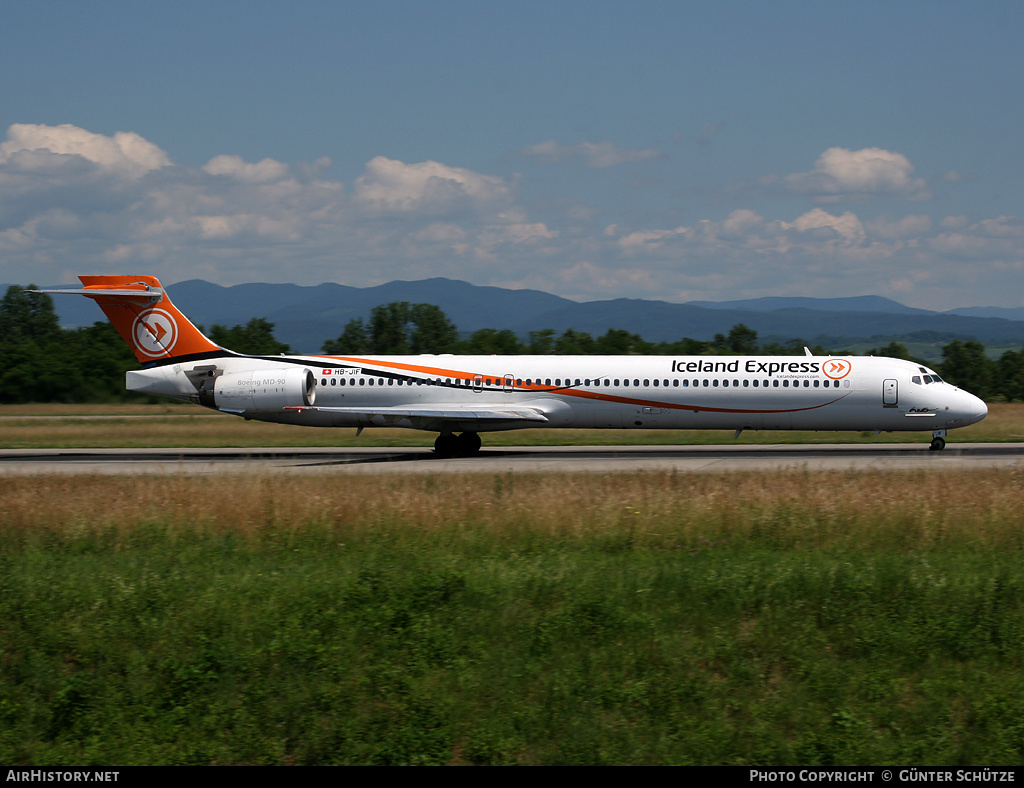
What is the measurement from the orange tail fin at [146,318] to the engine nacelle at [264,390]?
6.55 ft

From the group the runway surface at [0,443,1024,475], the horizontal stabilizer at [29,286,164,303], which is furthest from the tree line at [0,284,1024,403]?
the runway surface at [0,443,1024,475]

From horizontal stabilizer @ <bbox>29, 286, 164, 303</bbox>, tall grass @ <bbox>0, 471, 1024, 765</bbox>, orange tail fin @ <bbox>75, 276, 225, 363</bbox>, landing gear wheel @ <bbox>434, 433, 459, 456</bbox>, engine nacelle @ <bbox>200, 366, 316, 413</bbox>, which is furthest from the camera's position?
orange tail fin @ <bbox>75, 276, 225, 363</bbox>

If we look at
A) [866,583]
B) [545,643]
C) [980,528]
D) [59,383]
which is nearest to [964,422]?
[980,528]

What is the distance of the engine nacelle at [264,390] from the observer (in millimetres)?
28500

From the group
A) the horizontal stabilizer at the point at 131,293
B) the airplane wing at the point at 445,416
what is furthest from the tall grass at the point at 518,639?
the horizontal stabilizer at the point at 131,293

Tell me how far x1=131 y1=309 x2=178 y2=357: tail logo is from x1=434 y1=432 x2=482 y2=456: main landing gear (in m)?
9.69

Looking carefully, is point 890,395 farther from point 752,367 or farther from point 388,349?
point 388,349

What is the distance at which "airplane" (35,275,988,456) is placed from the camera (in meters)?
27.8

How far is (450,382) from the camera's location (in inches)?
1133

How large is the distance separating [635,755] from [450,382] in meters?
22.3

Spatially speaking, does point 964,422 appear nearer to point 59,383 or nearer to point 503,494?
point 503,494

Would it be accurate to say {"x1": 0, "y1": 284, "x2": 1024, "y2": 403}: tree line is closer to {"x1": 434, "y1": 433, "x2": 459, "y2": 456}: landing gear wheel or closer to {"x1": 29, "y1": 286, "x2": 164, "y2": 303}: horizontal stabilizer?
{"x1": 29, "y1": 286, "x2": 164, "y2": 303}: horizontal stabilizer

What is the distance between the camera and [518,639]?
29.3ft

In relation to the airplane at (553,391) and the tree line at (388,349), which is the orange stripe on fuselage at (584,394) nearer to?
the airplane at (553,391)
